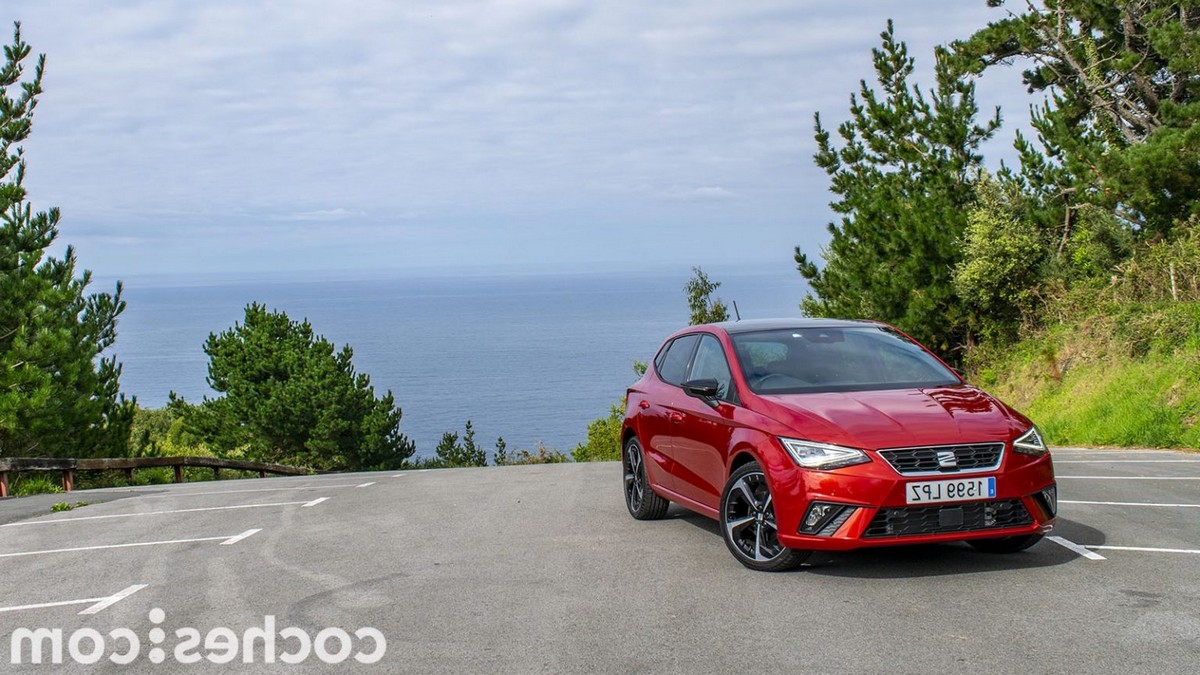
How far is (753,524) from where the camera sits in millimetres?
7656

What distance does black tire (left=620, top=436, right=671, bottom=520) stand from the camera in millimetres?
9812

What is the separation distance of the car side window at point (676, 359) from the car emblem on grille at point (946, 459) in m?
2.89

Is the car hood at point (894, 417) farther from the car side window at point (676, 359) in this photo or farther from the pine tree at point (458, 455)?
the pine tree at point (458, 455)

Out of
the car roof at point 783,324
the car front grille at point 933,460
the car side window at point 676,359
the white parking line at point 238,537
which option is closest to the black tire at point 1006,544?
the car front grille at point 933,460

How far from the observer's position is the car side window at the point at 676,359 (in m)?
9.66

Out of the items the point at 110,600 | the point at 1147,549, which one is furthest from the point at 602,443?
the point at 110,600

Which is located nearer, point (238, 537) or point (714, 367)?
point (714, 367)

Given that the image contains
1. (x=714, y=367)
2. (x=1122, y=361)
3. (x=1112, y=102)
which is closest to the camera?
(x=714, y=367)

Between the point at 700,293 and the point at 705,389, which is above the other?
the point at 700,293

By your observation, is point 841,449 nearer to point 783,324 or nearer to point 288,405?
point 783,324

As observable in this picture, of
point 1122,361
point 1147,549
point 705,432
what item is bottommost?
point 1147,549

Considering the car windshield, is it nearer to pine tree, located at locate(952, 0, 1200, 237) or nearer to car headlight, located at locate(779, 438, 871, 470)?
car headlight, located at locate(779, 438, 871, 470)

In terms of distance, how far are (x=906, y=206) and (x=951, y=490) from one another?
997 inches

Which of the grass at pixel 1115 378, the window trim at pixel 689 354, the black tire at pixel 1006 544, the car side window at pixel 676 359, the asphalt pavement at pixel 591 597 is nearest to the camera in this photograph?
the asphalt pavement at pixel 591 597
